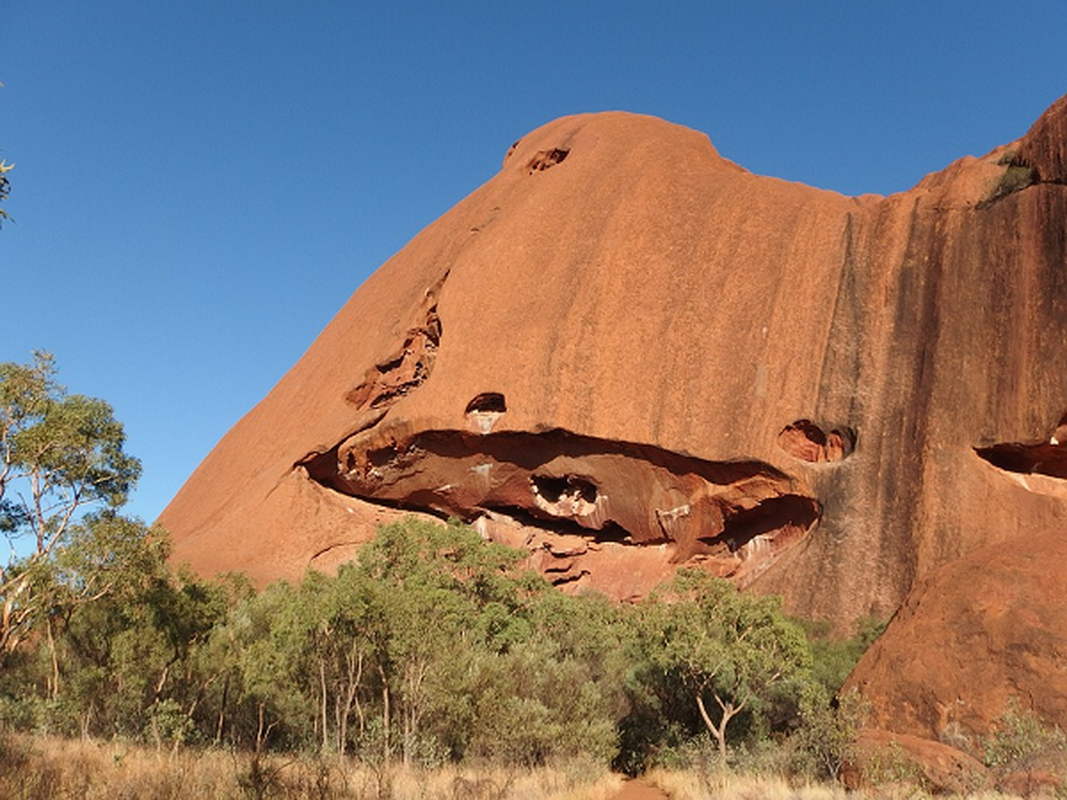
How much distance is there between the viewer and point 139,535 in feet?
44.8

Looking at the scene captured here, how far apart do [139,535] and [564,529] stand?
1772 centimetres

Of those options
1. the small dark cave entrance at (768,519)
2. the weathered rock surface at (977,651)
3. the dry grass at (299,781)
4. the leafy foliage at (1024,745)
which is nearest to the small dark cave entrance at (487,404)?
the small dark cave entrance at (768,519)

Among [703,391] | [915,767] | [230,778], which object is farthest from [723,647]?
[703,391]

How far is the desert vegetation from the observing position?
10.9 metres

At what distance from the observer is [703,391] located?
26.2 metres

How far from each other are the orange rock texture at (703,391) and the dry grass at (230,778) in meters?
13.9

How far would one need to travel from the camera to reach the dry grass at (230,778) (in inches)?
297

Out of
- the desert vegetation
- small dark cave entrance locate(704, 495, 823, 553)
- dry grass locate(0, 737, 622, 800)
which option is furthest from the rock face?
dry grass locate(0, 737, 622, 800)

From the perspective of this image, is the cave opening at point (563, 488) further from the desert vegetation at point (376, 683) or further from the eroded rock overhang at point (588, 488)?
the desert vegetation at point (376, 683)

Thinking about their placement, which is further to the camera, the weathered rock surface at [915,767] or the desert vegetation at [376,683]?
the desert vegetation at [376,683]

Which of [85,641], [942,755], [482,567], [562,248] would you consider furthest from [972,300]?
[85,641]

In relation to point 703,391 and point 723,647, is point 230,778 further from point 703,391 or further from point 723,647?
point 703,391

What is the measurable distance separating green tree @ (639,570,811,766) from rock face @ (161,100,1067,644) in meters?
8.17

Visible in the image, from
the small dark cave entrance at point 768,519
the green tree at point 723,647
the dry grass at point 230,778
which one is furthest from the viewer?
the small dark cave entrance at point 768,519
